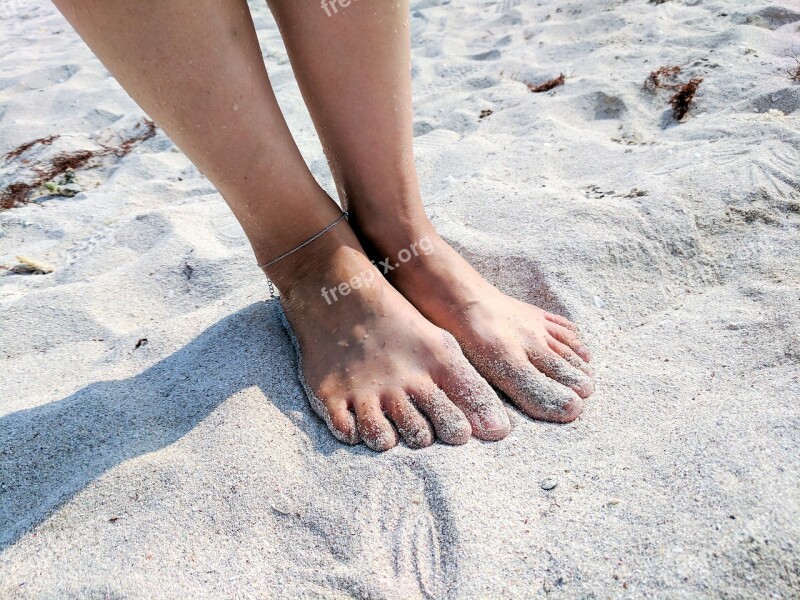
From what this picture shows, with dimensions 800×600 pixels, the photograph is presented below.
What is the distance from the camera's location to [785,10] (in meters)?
2.49

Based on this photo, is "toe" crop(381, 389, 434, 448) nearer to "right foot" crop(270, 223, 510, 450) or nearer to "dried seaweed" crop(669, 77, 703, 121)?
"right foot" crop(270, 223, 510, 450)

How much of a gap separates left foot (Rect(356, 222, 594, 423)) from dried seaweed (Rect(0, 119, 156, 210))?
1.74m

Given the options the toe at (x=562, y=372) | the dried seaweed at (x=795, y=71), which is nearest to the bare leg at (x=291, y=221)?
the toe at (x=562, y=372)

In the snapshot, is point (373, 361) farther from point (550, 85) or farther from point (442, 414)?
point (550, 85)

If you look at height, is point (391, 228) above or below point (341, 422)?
above

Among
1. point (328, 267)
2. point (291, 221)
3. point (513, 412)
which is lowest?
point (513, 412)

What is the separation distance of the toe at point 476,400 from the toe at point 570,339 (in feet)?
0.73

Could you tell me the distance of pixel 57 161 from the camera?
247cm

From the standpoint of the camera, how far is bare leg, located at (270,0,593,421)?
1136 mm

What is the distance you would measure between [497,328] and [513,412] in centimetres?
19

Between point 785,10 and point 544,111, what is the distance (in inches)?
50.4

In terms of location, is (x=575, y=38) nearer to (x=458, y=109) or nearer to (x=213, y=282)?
(x=458, y=109)

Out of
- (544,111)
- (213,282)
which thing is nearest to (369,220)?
(213,282)

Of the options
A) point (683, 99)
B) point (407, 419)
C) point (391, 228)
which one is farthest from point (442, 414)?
point (683, 99)
